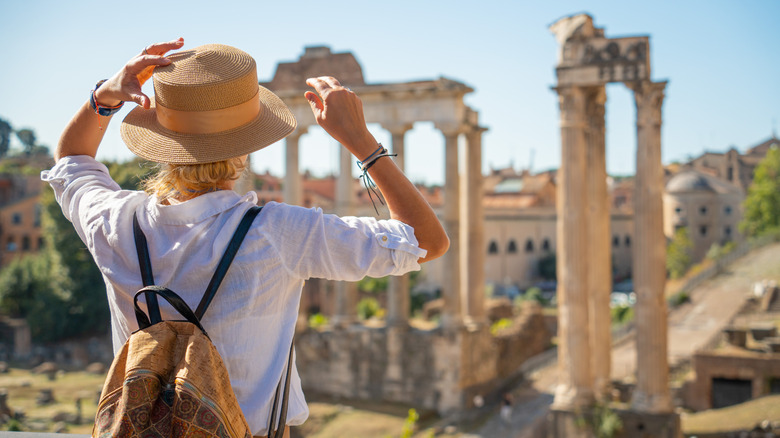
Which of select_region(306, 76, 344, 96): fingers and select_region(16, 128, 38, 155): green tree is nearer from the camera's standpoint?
select_region(306, 76, 344, 96): fingers

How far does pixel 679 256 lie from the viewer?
56812 mm

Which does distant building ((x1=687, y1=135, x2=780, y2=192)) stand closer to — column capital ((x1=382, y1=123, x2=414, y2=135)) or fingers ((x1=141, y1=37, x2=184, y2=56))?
column capital ((x1=382, y1=123, x2=414, y2=135))

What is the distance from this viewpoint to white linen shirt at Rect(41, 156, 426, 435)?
222 cm

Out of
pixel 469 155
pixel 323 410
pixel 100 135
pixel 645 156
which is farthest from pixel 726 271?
pixel 100 135

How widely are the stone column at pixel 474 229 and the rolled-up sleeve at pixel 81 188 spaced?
19199mm

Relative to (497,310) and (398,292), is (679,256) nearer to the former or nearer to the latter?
(497,310)

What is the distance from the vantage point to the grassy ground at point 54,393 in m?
22.8

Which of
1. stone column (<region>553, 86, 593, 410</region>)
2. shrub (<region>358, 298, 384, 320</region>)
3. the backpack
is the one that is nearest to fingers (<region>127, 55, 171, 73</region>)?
the backpack

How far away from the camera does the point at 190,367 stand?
1.97 metres

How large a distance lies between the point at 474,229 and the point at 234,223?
65.0 feet

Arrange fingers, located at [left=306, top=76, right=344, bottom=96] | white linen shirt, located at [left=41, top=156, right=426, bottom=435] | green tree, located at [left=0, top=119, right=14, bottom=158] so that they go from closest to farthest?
white linen shirt, located at [left=41, top=156, right=426, bottom=435], fingers, located at [left=306, top=76, right=344, bottom=96], green tree, located at [left=0, top=119, right=14, bottom=158]

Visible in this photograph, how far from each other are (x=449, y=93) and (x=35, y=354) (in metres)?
24.9

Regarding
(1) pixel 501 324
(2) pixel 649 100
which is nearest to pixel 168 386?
(2) pixel 649 100

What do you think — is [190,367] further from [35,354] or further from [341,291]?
[35,354]
